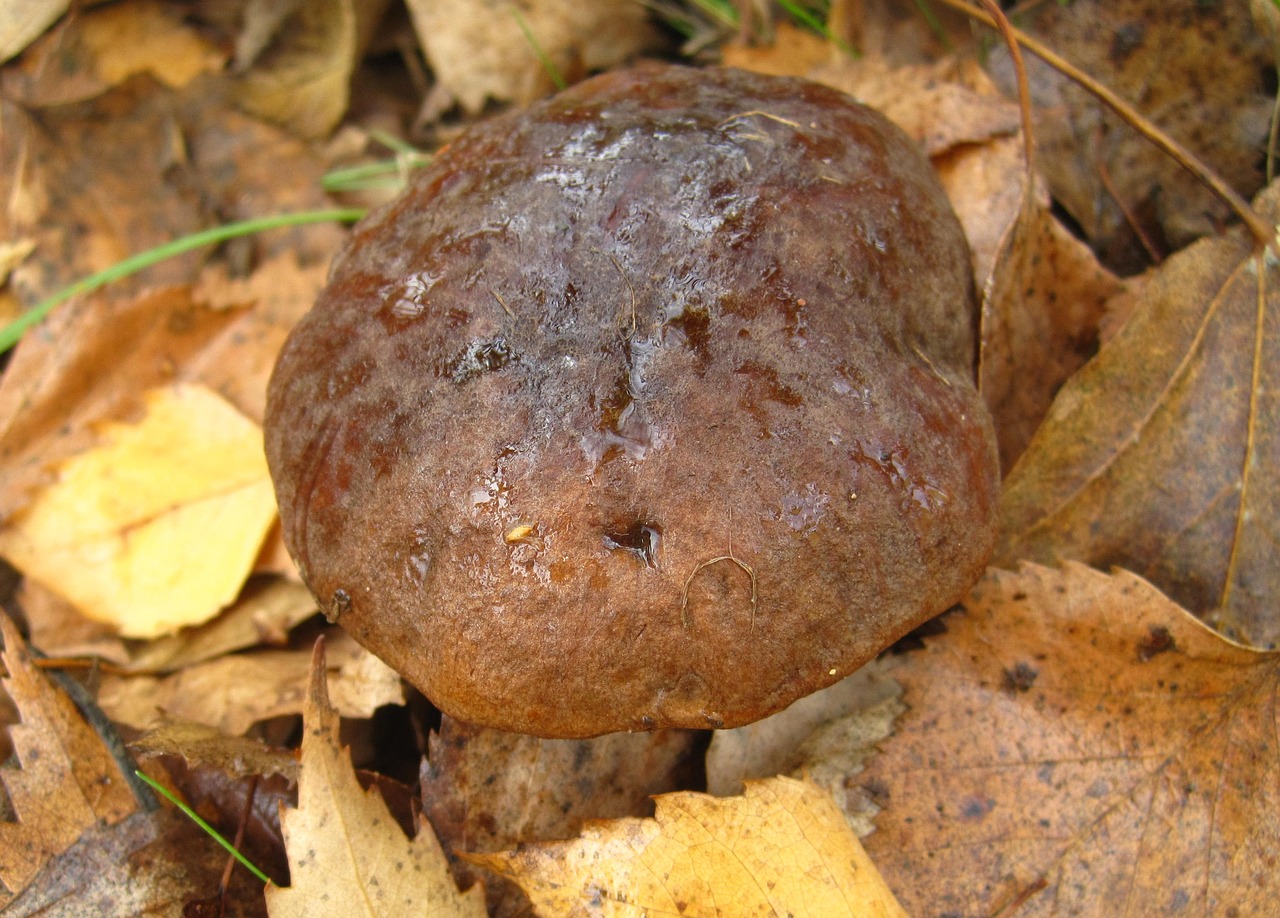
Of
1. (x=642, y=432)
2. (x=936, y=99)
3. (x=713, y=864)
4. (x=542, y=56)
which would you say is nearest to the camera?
(x=642, y=432)

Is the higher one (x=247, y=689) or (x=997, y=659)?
(x=997, y=659)

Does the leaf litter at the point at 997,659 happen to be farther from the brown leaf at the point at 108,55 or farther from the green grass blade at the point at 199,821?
the brown leaf at the point at 108,55

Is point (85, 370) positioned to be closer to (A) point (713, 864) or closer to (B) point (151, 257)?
(B) point (151, 257)

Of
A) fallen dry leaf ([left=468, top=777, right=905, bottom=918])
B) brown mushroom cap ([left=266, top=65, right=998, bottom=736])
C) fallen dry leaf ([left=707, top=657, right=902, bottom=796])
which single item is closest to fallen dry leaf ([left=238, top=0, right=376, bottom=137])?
brown mushroom cap ([left=266, top=65, right=998, bottom=736])

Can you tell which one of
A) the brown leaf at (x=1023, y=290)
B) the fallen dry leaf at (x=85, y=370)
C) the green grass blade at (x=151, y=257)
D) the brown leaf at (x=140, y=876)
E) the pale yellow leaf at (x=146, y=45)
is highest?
the pale yellow leaf at (x=146, y=45)

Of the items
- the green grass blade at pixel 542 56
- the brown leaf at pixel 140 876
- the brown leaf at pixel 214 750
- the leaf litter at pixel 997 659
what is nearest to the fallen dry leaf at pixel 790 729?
the leaf litter at pixel 997 659

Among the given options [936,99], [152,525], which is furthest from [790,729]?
[152,525]

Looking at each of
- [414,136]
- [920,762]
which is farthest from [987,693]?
[414,136]
